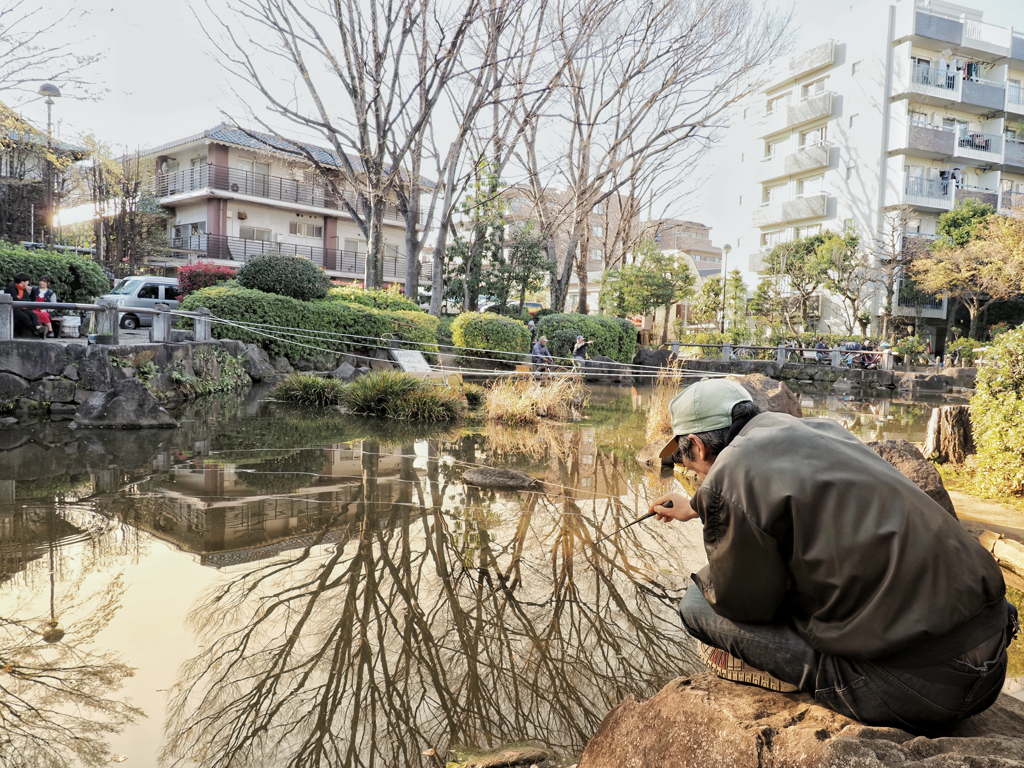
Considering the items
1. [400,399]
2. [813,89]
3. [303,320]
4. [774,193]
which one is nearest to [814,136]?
[813,89]

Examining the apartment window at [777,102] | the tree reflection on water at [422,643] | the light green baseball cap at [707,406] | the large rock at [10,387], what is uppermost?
the apartment window at [777,102]

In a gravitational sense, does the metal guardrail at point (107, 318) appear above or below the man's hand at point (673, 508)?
above

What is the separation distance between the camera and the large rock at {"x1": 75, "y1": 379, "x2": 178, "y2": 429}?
27.9ft

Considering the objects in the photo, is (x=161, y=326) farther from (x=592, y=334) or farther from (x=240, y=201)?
(x=240, y=201)

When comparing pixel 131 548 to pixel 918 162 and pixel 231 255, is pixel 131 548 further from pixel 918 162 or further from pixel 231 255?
pixel 918 162

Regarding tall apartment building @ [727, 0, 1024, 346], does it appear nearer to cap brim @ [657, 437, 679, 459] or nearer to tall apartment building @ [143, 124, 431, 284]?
tall apartment building @ [143, 124, 431, 284]

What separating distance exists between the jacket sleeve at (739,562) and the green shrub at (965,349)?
27.4 metres

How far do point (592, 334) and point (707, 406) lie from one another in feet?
65.1

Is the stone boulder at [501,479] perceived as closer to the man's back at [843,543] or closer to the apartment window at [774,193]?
the man's back at [843,543]

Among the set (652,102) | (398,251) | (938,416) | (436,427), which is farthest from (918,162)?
(436,427)

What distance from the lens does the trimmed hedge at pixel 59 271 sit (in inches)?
516

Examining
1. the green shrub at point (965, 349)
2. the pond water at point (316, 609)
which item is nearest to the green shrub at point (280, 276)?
the pond water at point (316, 609)

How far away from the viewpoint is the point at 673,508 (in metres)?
2.59

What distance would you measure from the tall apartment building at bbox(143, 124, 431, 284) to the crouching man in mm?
29810
